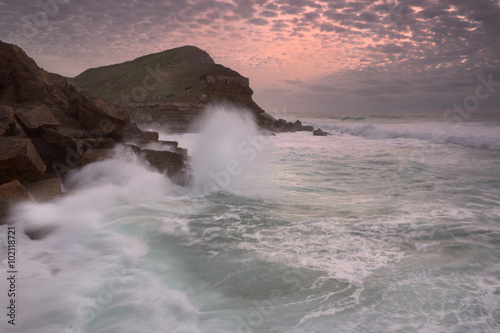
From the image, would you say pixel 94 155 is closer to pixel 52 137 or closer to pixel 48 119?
pixel 52 137

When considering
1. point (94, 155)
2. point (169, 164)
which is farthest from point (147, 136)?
point (94, 155)

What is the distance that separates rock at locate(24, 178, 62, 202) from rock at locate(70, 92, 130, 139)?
435 centimetres

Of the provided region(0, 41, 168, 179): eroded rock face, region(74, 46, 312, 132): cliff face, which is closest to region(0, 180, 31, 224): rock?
region(0, 41, 168, 179): eroded rock face

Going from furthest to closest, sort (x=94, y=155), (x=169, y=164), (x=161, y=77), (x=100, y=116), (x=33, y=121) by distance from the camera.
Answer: (x=161, y=77), (x=100, y=116), (x=169, y=164), (x=94, y=155), (x=33, y=121)

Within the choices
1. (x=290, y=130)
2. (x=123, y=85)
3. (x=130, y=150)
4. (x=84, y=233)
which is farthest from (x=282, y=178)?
(x=123, y=85)

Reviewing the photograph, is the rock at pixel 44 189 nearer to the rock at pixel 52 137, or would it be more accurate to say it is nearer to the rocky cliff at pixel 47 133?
the rocky cliff at pixel 47 133

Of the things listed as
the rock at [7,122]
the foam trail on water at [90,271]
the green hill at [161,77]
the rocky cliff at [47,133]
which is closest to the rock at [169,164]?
the rocky cliff at [47,133]

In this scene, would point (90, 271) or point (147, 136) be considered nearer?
point (90, 271)

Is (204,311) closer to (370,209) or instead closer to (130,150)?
(370,209)

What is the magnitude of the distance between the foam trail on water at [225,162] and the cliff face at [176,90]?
1674 centimetres

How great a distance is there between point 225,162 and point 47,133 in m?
6.81

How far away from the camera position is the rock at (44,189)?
283 inches

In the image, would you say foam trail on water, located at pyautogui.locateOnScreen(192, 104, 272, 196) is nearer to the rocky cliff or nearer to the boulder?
the rocky cliff

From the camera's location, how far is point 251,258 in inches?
213
